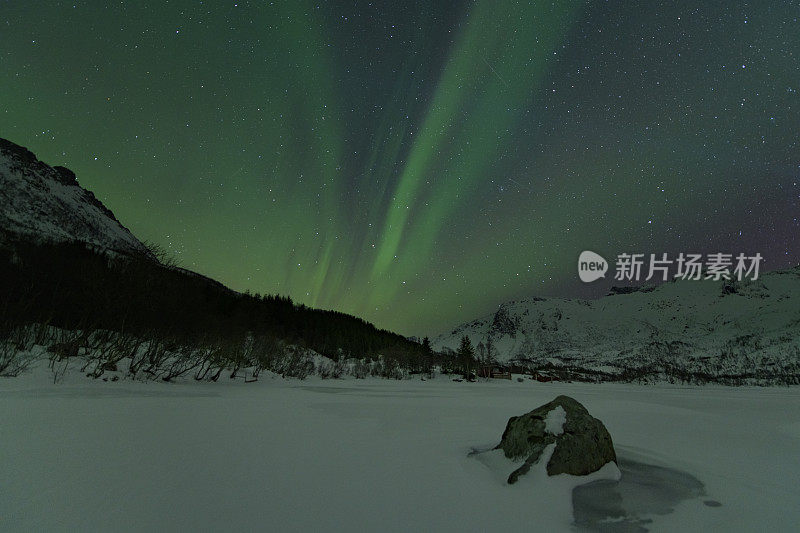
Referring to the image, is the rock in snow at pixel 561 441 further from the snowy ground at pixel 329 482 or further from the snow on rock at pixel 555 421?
the snowy ground at pixel 329 482

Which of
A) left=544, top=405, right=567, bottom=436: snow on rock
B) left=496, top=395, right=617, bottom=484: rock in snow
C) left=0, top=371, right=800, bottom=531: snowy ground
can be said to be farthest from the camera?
left=544, top=405, right=567, bottom=436: snow on rock

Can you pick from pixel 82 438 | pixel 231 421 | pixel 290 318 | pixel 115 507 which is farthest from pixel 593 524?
pixel 290 318

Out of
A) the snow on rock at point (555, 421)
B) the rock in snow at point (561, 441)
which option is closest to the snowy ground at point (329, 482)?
the rock in snow at point (561, 441)

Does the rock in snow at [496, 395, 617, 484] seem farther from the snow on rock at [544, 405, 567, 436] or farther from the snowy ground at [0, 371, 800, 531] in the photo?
the snowy ground at [0, 371, 800, 531]

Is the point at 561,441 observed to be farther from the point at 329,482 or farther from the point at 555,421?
the point at 329,482

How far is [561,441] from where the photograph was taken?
692cm

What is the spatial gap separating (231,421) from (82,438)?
3901mm

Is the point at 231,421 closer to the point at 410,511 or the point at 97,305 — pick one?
the point at 410,511

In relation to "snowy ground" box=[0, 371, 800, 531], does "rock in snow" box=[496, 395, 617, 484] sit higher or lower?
higher

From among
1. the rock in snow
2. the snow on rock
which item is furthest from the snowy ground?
the snow on rock

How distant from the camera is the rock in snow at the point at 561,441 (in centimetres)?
667

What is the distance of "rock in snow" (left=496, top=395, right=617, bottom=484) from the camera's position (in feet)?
21.9

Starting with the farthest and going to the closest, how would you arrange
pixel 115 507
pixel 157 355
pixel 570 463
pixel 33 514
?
pixel 157 355 < pixel 570 463 < pixel 115 507 < pixel 33 514

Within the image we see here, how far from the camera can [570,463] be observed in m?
6.68
